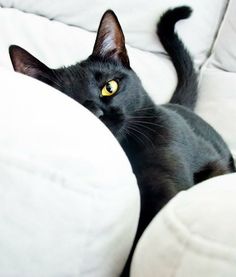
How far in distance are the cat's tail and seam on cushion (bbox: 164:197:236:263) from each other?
0.87m

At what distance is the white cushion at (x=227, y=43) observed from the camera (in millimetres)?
1335

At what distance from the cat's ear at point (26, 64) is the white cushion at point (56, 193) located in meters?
0.35

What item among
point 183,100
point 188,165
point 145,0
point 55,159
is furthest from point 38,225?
point 145,0

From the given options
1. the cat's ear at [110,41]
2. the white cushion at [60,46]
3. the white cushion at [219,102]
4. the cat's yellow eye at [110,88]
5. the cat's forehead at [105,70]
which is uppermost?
the cat's ear at [110,41]

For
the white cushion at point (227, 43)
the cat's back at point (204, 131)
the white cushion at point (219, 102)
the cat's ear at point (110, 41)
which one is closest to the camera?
the cat's ear at point (110, 41)

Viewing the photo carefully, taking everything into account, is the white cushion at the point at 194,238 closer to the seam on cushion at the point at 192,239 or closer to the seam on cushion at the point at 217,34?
the seam on cushion at the point at 192,239

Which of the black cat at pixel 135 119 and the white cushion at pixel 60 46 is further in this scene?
the white cushion at pixel 60 46

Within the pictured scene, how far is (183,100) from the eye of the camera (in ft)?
4.24

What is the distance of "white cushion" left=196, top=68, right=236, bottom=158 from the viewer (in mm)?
1197

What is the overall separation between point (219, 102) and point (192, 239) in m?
0.90

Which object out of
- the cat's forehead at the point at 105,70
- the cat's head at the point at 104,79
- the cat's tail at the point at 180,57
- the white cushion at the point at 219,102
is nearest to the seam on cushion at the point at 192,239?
the cat's head at the point at 104,79

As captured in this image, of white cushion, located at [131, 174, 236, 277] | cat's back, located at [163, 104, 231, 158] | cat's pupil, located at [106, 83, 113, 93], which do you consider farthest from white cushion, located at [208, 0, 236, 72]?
white cushion, located at [131, 174, 236, 277]

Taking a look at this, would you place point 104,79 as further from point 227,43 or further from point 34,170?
point 227,43

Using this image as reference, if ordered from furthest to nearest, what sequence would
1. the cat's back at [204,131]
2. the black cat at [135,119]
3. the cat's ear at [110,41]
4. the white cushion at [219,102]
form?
the white cushion at [219,102] < the cat's back at [204,131] < the cat's ear at [110,41] < the black cat at [135,119]
